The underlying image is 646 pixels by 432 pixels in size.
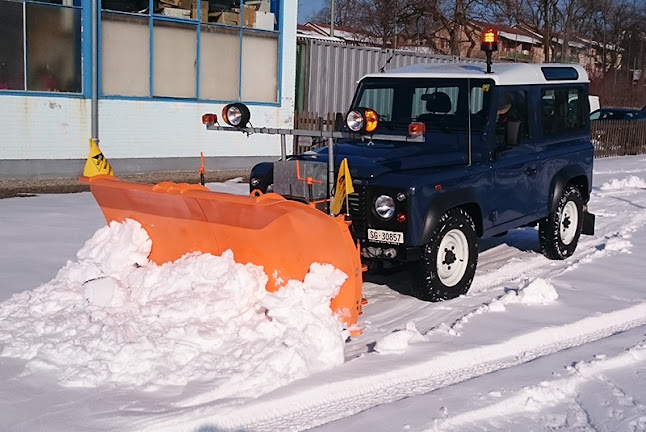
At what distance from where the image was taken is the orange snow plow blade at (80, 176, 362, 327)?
205 inches

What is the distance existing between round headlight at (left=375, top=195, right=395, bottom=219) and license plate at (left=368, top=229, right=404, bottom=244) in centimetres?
13

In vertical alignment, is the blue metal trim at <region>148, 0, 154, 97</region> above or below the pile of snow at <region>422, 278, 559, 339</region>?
above

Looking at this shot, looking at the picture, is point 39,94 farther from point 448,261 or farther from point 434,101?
point 448,261

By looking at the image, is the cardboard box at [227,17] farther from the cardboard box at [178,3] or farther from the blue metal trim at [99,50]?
the blue metal trim at [99,50]

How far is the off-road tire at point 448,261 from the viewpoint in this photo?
20.4ft

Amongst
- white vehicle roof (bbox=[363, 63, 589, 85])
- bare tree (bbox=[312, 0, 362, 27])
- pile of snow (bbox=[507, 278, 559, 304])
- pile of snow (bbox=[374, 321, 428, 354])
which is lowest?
pile of snow (bbox=[374, 321, 428, 354])

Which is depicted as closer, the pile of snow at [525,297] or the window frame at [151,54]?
the pile of snow at [525,297]

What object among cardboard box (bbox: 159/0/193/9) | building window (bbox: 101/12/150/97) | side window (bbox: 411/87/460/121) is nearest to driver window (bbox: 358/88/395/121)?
side window (bbox: 411/87/460/121)

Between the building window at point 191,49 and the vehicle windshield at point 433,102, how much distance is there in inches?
343

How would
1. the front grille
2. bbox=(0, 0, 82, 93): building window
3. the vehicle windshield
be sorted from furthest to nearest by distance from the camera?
1. bbox=(0, 0, 82, 93): building window
2. the vehicle windshield
3. the front grille

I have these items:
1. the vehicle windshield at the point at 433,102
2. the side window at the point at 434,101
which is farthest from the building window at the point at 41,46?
the side window at the point at 434,101

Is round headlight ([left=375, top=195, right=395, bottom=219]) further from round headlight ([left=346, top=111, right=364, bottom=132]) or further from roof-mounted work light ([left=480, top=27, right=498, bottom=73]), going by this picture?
roof-mounted work light ([left=480, top=27, right=498, bottom=73])

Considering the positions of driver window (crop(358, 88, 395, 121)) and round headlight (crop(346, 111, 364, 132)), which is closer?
round headlight (crop(346, 111, 364, 132))

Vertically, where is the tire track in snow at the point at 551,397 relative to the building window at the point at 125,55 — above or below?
below
